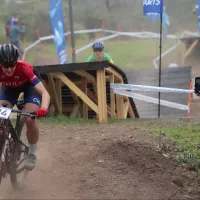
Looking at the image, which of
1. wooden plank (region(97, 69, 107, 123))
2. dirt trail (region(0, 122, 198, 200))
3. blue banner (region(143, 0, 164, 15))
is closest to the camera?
dirt trail (region(0, 122, 198, 200))

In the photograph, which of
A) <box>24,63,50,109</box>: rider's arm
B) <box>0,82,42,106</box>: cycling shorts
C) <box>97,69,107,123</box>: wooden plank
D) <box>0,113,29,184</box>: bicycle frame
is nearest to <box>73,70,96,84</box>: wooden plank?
<box>97,69,107,123</box>: wooden plank

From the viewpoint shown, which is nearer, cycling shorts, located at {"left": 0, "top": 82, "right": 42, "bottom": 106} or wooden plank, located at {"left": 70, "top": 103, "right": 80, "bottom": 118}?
cycling shorts, located at {"left": 0, "top": 82, "right": 42, "bottom": 106}

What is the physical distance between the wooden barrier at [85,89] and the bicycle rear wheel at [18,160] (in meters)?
3.84

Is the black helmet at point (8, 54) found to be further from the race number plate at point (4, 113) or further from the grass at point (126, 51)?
the grass at point (126, 51)

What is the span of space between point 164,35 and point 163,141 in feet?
57.7

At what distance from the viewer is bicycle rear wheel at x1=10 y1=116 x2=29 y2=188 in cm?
527

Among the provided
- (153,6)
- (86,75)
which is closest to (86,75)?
(86,75)

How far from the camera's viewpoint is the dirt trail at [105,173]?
5.23 meters

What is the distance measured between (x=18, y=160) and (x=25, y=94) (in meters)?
0.76

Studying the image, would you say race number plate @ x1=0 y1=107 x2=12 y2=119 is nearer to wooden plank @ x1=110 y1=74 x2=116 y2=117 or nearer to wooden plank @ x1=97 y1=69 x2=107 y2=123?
wooden plank @ x1=97 y1=69 x2=107 y2=123

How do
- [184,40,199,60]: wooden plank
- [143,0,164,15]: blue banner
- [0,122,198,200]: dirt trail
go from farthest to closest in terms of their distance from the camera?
1. [184,40,199,60]: wooden plank
2. [143,0,164,15]: blue banner
3. [0,122,198,200]: dirt trail

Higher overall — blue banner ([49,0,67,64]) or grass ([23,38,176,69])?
blue banner ([49,0,67,64])

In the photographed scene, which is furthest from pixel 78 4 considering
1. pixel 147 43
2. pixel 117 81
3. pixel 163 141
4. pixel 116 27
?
pixel 163 141

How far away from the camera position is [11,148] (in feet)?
17.0
